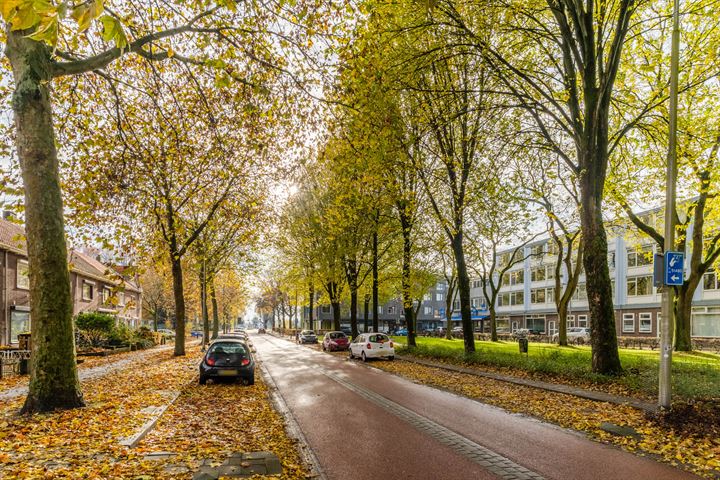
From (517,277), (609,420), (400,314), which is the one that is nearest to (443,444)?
(609,420)

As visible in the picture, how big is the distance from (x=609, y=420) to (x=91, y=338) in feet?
96.4

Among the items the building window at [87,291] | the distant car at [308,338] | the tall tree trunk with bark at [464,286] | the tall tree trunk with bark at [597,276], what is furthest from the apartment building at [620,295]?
the building window at [87,291]

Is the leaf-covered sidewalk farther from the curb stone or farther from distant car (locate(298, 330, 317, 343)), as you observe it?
distant car (locate(298, 330, 317, 343))

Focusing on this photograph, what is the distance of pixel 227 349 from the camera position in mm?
15117

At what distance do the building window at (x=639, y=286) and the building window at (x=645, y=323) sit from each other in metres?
2.09

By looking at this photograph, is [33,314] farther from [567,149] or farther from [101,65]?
[567,149]

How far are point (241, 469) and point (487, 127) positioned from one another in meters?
18.3

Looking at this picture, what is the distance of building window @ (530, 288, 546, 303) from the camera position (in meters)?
63.8

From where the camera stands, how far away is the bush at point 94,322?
3031 cm

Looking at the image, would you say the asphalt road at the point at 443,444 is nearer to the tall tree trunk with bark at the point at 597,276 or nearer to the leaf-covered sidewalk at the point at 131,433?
the leaf-covered sidewalk at the point at 131,433

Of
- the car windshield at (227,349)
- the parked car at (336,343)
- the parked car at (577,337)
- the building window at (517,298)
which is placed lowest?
the parked car at (577,337)

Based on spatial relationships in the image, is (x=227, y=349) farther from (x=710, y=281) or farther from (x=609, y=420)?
(x=710, y=281)

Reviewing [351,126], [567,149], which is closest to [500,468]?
[351,126]

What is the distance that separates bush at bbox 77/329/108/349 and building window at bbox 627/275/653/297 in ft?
156
